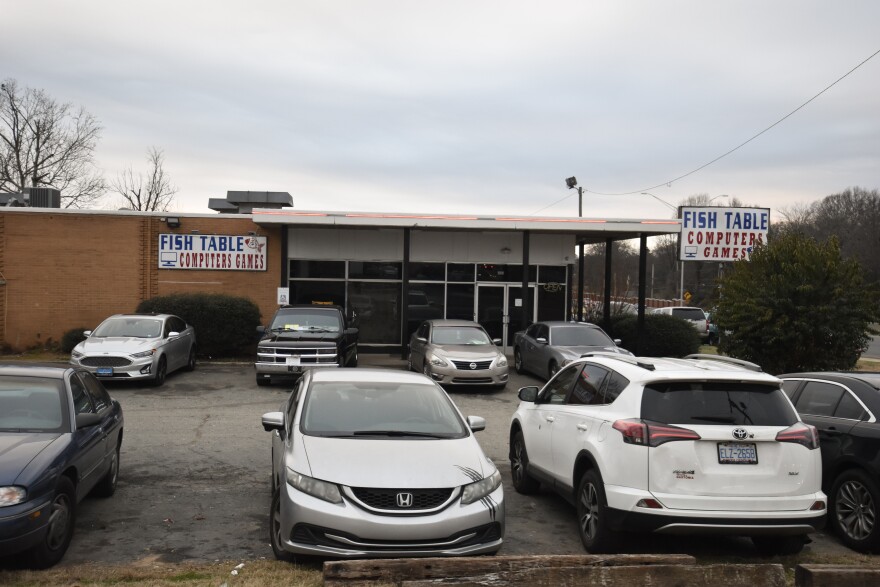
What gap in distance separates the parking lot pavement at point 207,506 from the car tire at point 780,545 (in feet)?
0.56

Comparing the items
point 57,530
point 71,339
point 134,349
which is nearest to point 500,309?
point 134,349

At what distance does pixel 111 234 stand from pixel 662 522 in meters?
21.5

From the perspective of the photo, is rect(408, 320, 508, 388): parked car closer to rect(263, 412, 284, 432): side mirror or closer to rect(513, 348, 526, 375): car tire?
rect(513, 348, 526, 375): car tire

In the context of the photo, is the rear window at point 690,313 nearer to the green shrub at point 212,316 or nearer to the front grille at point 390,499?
the green shrub at point 212,316

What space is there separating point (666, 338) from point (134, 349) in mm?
15660

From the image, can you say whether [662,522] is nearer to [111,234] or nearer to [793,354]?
[793,354]

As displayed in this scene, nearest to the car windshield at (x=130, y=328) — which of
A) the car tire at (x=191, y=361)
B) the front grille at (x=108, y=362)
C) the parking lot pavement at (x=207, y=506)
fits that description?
the front grille at (x=108, y=362)

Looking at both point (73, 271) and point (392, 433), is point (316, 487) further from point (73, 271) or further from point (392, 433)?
point (73, 271)

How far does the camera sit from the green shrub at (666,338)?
24266 mm

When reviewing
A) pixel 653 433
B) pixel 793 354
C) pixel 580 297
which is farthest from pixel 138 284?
pixel 653 433

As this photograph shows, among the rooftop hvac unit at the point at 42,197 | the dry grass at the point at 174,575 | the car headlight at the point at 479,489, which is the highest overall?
the rooftop hvac unit at the point at 42,197

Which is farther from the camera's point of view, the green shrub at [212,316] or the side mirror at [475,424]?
the green shrub at [212,316]

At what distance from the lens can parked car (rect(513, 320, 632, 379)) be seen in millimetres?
18062

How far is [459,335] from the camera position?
61.3ft
